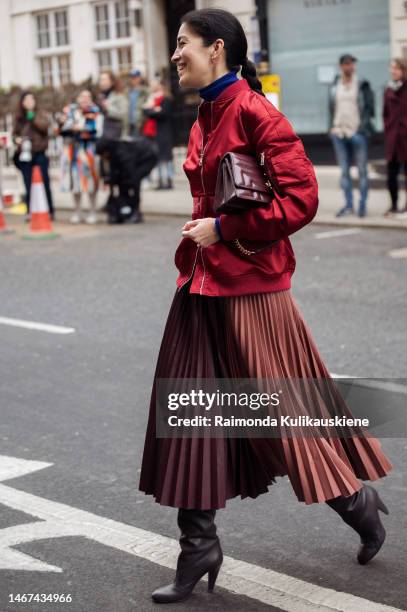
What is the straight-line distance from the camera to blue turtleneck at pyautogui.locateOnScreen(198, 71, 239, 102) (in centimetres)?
362

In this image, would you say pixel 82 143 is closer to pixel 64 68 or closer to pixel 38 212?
pixel 38 212

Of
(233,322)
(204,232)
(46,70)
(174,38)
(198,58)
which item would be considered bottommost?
(233,322)

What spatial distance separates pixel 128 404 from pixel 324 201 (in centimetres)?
1085

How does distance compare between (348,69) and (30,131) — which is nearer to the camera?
(348,69)

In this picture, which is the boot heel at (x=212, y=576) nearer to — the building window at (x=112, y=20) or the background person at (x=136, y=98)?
the background person at (x=136, y=98)

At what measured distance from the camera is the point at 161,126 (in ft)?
62.8

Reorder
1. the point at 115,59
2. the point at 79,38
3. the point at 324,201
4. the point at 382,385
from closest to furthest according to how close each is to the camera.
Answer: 1. the point at 382,385
2. the point at 324,201
3. the point at 115,59
4. the point at 79,38

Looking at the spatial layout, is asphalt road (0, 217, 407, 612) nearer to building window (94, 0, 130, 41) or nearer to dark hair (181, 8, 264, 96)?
dark hair (181, 8, 264, 96)

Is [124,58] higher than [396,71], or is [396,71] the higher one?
[124,58]

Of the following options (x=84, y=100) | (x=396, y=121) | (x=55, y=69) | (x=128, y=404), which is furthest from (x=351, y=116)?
(x=55, y=69)

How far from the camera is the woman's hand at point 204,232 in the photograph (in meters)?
3.55

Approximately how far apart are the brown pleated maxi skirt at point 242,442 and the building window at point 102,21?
72.3 ft

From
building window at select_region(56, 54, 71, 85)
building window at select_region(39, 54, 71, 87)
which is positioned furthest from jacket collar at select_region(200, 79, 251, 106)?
building window at select_region(56, 54, 71, 85)

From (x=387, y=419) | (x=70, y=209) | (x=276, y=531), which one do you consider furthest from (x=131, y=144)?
(x=276, y=531)
